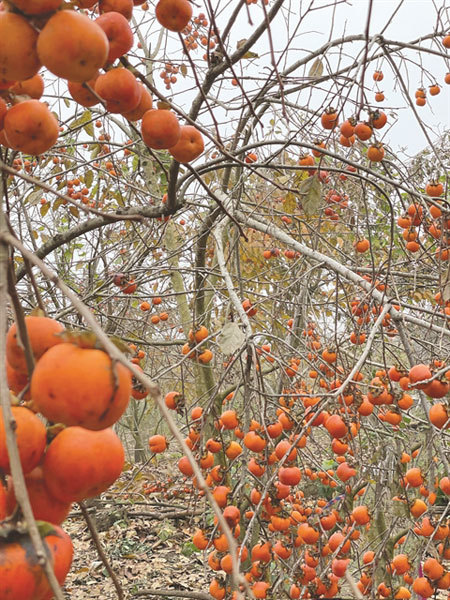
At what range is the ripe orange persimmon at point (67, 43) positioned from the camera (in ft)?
1.97

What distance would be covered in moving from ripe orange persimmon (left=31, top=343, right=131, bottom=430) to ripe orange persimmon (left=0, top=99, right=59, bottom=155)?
39cm

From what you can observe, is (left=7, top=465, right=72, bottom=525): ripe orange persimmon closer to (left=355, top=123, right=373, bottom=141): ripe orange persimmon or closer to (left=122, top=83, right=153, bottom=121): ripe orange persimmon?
(left=122, top=83, right=153, bottom=121): ripe orange persimmon

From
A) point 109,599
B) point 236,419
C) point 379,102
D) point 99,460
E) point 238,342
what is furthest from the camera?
point 109,599

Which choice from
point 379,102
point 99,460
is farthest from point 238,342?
point 379,102

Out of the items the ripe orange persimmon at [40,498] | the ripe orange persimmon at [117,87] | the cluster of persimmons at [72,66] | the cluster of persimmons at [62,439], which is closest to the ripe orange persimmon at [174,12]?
the cluster of persimmons at [72,66]

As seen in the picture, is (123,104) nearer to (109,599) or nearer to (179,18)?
(179,18)

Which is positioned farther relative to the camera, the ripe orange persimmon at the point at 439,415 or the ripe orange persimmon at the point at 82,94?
the ripe orange persimmon at the point at 439,415

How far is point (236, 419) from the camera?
2.38 meters

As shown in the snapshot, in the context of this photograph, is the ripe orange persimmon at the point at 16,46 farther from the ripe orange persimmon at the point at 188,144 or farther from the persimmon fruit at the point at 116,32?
the ripe orange persimmon at the point at 188,144

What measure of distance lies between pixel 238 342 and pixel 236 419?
0.86 metres

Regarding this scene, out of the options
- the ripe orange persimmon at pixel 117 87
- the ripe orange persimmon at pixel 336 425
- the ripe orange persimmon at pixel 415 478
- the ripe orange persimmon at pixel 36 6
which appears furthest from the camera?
the ripe orange persimmon at pixel 415 478

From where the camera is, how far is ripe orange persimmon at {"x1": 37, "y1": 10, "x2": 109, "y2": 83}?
60 centimetres

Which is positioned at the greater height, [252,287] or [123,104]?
[252,287]

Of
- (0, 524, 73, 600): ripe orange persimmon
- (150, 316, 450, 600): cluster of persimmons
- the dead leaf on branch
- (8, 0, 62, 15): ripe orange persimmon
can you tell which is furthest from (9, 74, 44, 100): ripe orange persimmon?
(150, 316, 450, 600): cluster of persimmons
